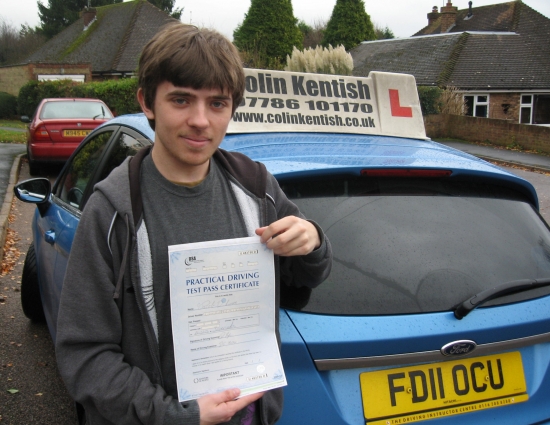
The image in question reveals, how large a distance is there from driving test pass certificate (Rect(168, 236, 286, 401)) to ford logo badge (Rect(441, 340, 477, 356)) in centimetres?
58

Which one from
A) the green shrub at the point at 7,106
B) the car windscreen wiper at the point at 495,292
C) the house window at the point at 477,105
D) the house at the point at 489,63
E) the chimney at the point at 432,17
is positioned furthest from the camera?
the chimney at the point at 432,17

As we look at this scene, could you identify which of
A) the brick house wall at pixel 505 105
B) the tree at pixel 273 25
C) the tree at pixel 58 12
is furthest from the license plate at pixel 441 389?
the tree at pixel 58 12

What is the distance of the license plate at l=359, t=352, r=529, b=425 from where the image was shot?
1.77 metres

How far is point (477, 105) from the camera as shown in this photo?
31266 mm

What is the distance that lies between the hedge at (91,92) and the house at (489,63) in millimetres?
13579

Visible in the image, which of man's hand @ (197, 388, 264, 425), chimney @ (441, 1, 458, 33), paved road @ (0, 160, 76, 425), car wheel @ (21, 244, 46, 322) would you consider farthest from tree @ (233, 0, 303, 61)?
man's hand @ (197, 388, 264, 425)

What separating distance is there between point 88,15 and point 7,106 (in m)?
13.1

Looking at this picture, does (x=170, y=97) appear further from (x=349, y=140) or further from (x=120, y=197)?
(x=349, y=140)

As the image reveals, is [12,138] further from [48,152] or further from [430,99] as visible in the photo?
[430,99]

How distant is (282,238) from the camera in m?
1.49

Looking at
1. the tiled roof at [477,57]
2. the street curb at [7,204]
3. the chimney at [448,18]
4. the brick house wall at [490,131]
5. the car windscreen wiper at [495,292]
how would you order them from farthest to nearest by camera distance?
the chimney at [448,18]
the tiled roof at [477,57]
the brick house wall at [490,131]
the street curb at [7,204]
the car windscreen wiper at [495,292]

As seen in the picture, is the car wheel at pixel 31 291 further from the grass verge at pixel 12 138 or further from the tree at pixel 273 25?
the tree at pixel 273 25

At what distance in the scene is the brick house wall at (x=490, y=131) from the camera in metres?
20.4

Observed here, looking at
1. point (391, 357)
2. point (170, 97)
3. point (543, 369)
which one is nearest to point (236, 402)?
point (391, 357)
